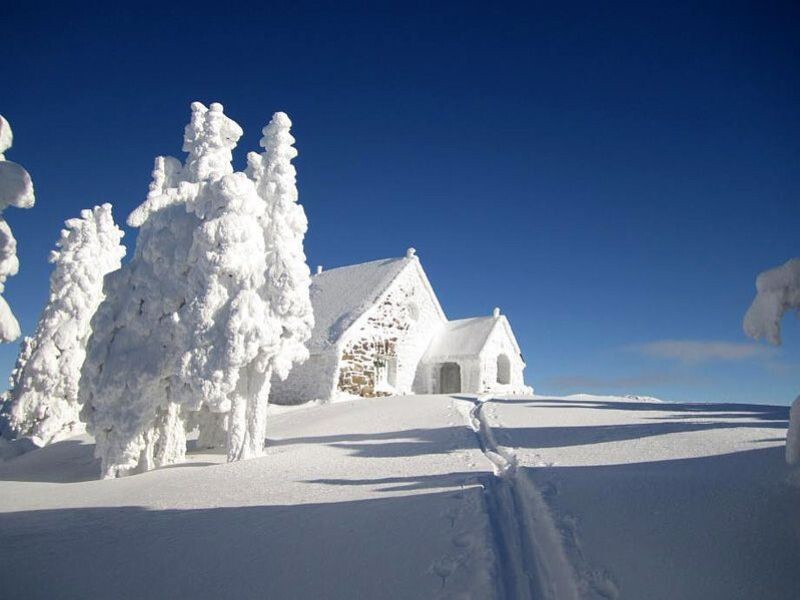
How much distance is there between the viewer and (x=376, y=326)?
2336 centimetres

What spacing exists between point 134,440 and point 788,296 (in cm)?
1313

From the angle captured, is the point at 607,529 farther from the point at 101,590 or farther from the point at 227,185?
the point at 227,185

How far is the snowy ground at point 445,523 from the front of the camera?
5.11 metres

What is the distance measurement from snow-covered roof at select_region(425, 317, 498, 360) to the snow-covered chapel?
0.18ft

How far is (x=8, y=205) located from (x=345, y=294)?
18.4m

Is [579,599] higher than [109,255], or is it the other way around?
[109,255]

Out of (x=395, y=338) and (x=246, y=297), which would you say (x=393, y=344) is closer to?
(x=395, y=338)

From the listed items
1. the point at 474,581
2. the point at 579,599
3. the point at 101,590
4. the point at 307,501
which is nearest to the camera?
the point at 579,599

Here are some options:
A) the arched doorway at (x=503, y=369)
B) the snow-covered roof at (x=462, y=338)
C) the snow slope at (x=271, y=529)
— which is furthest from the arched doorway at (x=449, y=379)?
the snow slope at (x=271, y=529)

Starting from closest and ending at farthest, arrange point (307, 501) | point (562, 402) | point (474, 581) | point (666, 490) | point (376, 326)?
point (474, 581)
point (666, 490)
point (307, 501)
point (562, 402)
point (376, 326)

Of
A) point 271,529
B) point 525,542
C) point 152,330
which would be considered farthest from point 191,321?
point 525,542

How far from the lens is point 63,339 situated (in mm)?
22328

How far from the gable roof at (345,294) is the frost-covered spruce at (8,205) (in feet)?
47.4

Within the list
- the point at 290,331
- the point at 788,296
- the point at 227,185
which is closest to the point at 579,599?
the point at 788,296
